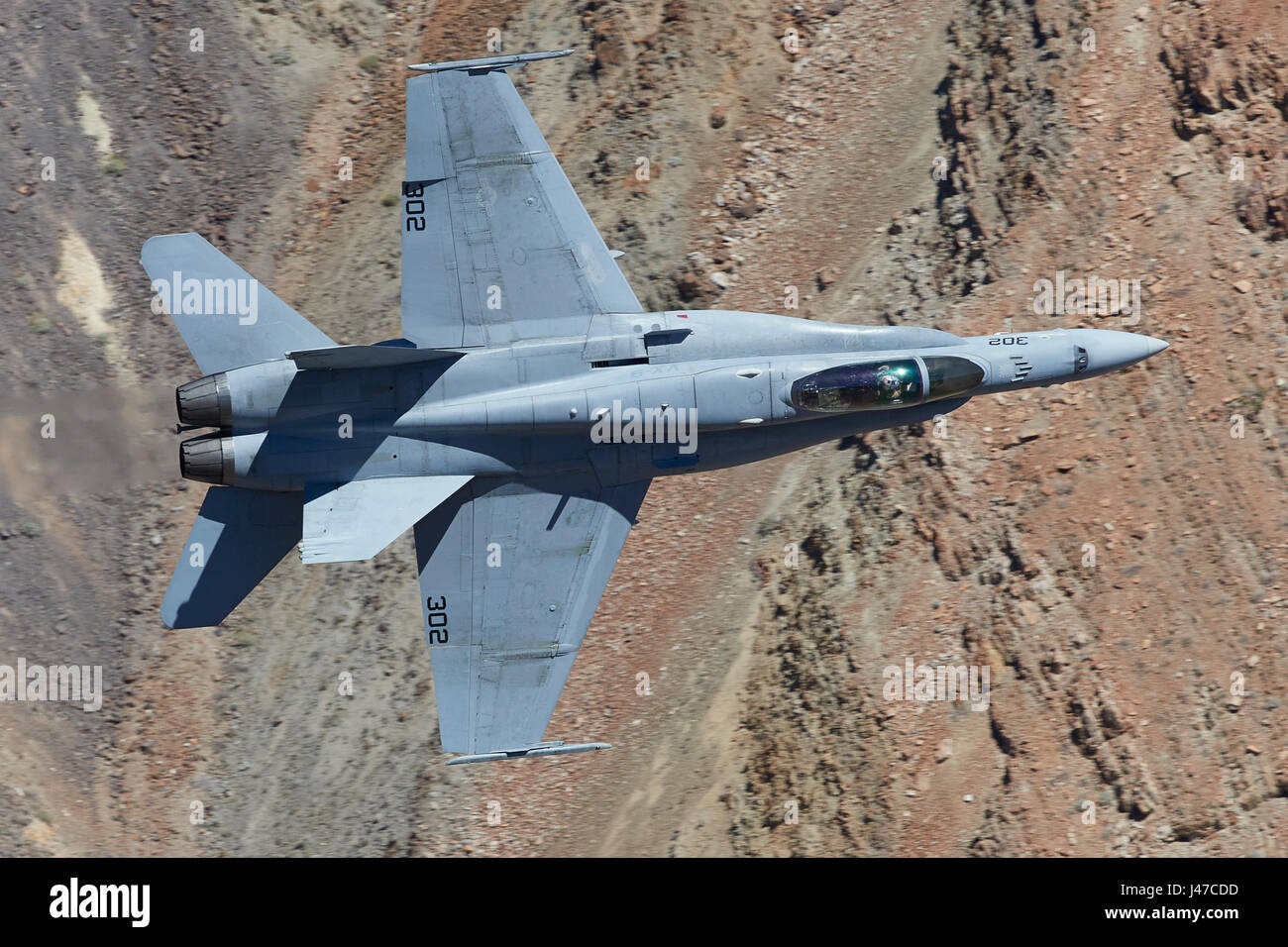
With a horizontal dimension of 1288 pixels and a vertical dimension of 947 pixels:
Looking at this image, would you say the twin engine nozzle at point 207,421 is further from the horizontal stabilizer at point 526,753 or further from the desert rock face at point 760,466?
the horizontal stabilizer at point 526,753

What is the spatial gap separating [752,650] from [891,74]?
10.8 metres

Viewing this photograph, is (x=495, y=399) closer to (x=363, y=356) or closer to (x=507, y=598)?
(x=363, y=356)

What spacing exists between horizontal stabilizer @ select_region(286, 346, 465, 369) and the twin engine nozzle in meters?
1.11

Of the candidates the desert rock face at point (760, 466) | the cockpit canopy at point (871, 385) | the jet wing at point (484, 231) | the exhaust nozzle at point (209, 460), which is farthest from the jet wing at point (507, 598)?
the cockpit canopy at point (871, 385)

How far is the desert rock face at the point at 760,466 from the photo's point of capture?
18.6 m

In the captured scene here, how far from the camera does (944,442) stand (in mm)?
19516

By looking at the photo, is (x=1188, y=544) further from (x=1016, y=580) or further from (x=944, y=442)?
(x=944, y=442)

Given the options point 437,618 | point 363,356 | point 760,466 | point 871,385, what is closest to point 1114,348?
point 871,385

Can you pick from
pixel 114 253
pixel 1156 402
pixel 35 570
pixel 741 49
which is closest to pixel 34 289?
pixel 114 253

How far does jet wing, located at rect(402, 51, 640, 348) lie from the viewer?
16906mm

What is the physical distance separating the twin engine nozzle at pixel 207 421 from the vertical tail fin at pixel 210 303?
18.1 inches

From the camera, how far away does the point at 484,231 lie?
671 inches

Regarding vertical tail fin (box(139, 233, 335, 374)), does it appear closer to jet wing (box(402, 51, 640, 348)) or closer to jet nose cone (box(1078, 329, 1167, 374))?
jet wing (box(402, 51, 640, 348))

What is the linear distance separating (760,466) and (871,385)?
4608mm
